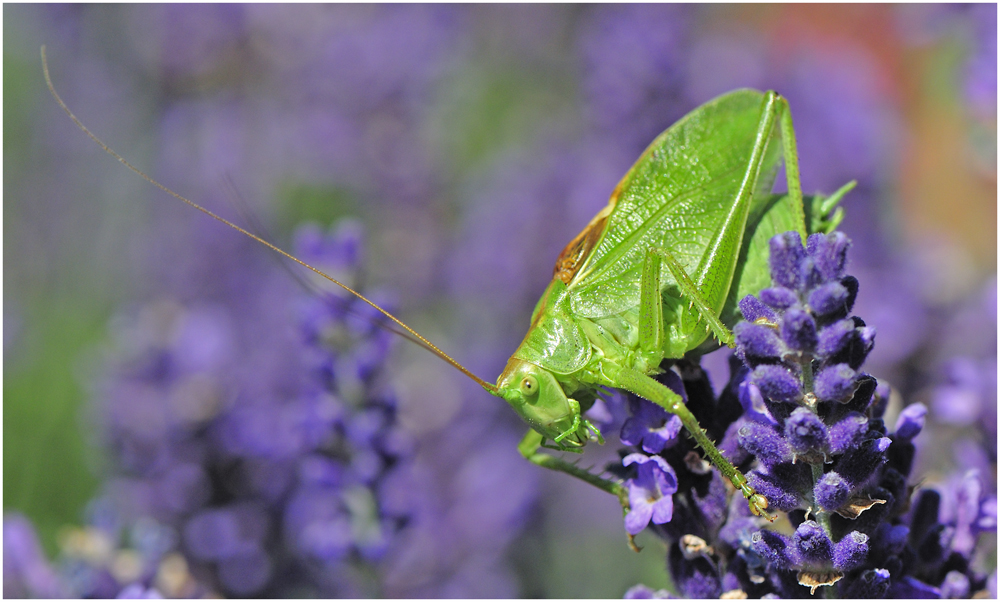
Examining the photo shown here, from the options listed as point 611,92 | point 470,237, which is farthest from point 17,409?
point 611,92

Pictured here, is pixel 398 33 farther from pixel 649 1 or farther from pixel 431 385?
pixel 431 385

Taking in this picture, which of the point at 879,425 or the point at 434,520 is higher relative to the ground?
the point at 879,425

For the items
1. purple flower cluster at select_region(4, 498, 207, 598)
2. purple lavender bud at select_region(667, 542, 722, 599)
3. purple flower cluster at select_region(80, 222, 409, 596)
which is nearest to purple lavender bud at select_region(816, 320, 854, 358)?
purple lavender bud at select_region(667, 542, 722, 599)

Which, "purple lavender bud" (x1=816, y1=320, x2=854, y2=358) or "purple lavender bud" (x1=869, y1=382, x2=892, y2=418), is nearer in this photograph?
"purple lavender bud" (x1=816, y1=320, x2=854, y2=358)

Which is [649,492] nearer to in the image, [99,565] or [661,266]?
[661,266]

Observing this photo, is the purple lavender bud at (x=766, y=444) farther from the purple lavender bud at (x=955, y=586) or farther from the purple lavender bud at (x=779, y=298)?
the purple lavender bud at (x=955, y=586)

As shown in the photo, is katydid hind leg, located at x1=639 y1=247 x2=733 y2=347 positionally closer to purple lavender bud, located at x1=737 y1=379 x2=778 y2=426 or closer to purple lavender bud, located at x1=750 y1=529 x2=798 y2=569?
purple lavender bud, located at x1=737 y1=379 x2=778 y2=426

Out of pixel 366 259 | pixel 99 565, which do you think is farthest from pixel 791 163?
pixel 99 565
